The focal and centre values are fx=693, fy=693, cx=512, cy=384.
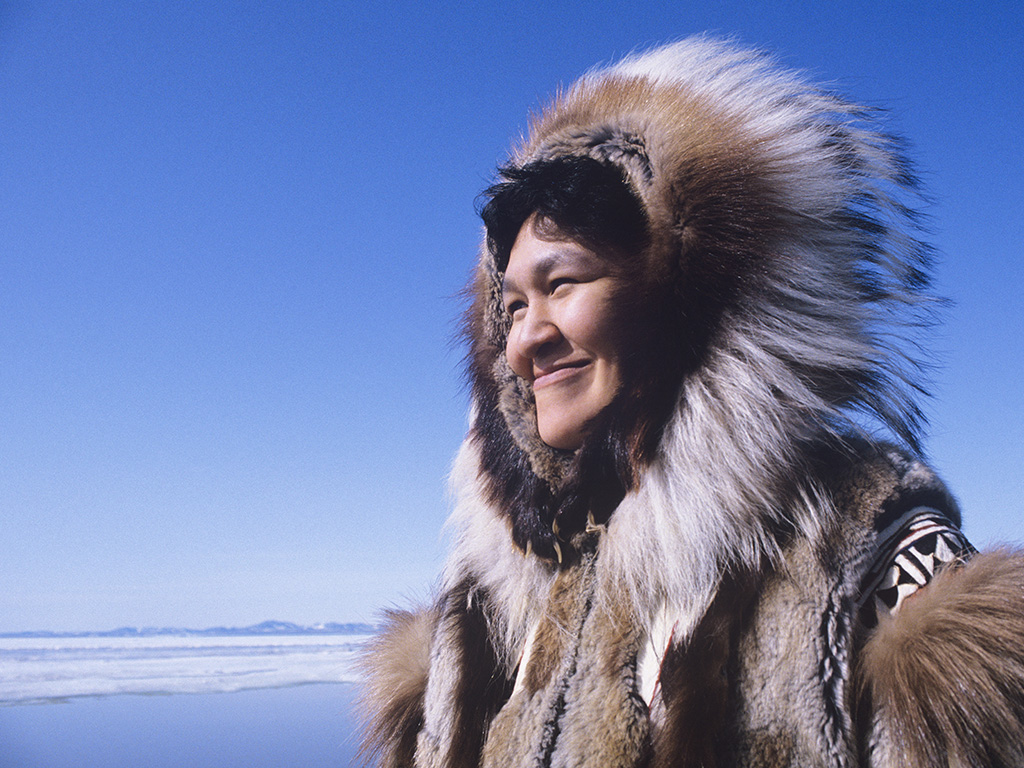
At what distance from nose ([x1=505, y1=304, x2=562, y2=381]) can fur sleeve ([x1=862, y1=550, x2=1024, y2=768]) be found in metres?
0.71

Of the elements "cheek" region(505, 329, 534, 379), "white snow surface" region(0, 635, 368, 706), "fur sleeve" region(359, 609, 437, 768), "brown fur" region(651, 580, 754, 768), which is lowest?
"white snow surface" region(0, 635, 368, 706)

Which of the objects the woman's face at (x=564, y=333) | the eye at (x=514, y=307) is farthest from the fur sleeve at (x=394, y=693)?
the eye at (x=514, y=307)

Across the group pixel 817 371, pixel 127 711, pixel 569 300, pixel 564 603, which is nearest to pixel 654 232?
pixel 569 300

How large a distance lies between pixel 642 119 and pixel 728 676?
2.97 feet

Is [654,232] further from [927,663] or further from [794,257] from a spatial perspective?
[927,663]

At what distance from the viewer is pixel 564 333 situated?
1258 mm

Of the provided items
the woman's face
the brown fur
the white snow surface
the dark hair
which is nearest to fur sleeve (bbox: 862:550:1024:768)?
the brown fur

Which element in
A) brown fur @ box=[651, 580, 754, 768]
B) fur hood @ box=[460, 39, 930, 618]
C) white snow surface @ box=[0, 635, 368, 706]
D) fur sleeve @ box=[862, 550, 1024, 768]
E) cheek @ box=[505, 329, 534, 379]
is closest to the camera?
fur sleeve @ box=[862, 550, 1024, 768]

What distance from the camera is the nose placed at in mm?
1290

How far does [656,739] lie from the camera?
92cm

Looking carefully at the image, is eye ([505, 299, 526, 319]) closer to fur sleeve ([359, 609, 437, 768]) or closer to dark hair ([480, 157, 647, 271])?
dark hair ([480, 157, 647, 271])

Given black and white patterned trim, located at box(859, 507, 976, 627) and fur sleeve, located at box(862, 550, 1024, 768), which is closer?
fur sleeve, located at box(862, 550, 1024, 768)

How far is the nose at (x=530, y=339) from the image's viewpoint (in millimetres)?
1290

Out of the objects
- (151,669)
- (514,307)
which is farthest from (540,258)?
(151,669)
